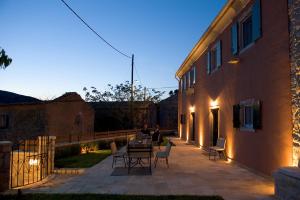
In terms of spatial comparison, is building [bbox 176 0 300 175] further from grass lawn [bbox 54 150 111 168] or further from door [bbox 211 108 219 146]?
grass lawn [bbox 54 150 111 168]

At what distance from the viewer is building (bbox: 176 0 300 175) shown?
6766mm

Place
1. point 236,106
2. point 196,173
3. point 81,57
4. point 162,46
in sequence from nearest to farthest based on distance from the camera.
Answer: point 196,173
point 236,106
point 81,57
point 162,46

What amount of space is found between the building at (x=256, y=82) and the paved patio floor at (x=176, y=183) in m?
0.77

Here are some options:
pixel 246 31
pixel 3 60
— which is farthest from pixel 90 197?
pixel 246 31

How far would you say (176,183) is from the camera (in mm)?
7449

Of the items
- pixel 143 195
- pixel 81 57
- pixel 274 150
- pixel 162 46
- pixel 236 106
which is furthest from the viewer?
pixel 162 46

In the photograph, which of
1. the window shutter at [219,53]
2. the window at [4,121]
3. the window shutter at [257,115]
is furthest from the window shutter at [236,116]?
the window at [4,121]

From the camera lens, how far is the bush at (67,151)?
15373mm

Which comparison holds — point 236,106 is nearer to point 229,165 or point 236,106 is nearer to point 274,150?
point 229,165

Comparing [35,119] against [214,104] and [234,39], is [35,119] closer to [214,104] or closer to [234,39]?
[214,104]

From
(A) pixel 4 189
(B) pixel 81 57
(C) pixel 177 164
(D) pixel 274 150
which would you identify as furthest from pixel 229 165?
(B) pixel 81 57

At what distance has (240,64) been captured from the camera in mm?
10188

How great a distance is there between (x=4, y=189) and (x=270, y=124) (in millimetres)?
6519

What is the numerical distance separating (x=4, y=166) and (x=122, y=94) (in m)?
25.2
